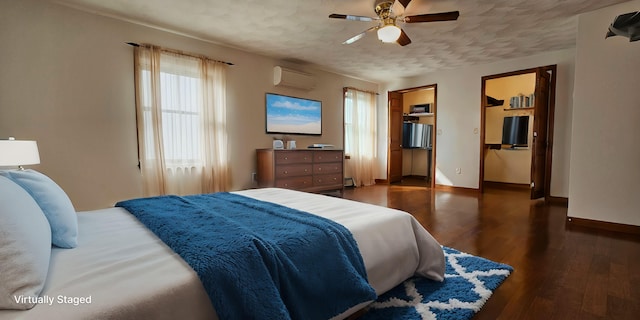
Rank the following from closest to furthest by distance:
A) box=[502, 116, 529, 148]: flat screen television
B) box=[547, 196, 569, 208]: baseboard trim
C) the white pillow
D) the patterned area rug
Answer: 1. the white pillow
2. the patterned area rug
3. box=[547, 196, 569, 208]: baseboard trim
4. box=[502, 116, 529, 148]: flat screen television

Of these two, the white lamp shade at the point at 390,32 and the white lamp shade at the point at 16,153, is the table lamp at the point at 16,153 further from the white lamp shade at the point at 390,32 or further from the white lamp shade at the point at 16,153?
the white lamp shade at the point at 390,32

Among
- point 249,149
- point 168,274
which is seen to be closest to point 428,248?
point 168,274

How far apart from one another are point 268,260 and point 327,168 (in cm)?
390

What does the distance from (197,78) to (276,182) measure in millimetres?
1833

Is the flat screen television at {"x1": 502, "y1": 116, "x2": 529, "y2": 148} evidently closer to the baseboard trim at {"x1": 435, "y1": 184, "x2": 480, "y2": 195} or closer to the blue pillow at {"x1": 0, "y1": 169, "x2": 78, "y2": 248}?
the baseboard trim at {"x1": 435, "y1": 184, "x2": 480, "y2": 195}

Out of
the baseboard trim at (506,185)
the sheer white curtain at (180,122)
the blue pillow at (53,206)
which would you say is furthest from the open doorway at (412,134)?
the blue pillow at (53,206)

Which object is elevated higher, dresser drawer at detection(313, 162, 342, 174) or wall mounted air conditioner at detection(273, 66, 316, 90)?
wall mounted air conditioner at detection(273, 66, 316, 90)

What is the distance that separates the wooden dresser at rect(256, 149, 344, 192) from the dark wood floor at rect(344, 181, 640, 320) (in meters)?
1.04

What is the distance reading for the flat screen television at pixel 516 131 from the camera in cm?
562

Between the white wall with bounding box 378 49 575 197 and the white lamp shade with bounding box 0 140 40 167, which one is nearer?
the white lamp shade with bounding box 0 140 40 167

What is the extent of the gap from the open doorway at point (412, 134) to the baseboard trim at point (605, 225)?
2.78 m

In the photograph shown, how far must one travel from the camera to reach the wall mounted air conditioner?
457 centimetres

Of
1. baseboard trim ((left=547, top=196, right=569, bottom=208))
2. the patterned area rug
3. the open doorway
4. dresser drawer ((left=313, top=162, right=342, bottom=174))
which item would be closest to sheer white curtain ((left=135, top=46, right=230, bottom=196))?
dresser drawer ((left=313, top=162, right=342, bottom=174))

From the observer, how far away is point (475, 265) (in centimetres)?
199
